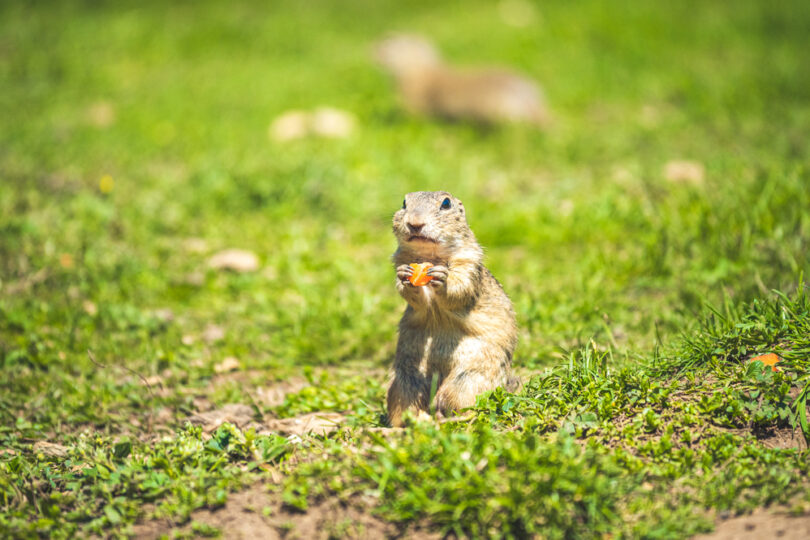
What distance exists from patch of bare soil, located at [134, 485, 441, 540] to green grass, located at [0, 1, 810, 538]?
0.05 metres

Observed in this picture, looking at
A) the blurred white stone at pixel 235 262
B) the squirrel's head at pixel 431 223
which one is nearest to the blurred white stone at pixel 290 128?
the blurred white stone at pixel 235 262

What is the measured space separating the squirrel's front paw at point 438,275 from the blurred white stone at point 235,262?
260 centimetres

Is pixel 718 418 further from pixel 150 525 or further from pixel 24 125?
pixel 24 125

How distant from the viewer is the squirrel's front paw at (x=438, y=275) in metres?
2.93

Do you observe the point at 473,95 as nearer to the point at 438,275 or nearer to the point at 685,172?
the point at 685,172

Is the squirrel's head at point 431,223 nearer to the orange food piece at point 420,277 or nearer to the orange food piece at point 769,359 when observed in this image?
the orange food piece at point 420,277

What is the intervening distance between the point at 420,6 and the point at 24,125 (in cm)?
786

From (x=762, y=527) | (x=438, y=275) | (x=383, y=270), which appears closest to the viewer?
(x=762, y=527)

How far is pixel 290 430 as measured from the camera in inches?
132

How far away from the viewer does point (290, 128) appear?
26.3 feet

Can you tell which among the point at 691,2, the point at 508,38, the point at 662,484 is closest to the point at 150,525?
the point at 662,484

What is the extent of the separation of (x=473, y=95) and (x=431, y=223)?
18.0 ft

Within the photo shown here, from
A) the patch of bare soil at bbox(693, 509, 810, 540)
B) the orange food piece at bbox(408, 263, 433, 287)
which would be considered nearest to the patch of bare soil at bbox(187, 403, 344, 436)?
the orange food piece at bbox(408, 263, 433, 287)

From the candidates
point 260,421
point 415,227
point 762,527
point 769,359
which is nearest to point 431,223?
point 415,227
